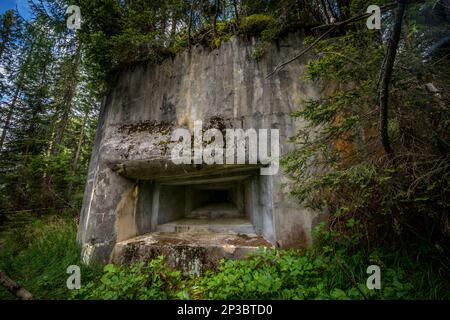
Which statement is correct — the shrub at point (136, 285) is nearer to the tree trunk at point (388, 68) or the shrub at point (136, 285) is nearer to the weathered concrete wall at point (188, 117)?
the weathered concrete wall at point (188, 117)

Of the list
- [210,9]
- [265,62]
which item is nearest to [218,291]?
[265,62]

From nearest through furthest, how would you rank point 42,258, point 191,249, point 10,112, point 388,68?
1. point 388,68
2. point 191,249
3. point 42,258
4. point 10,112

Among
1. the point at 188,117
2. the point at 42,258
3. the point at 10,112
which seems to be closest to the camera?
the point at 188,117

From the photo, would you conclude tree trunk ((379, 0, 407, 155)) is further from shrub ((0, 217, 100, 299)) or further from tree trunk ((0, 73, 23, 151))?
tree trunk ((0, 73, 23, 151))

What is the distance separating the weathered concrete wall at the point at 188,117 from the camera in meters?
3.13

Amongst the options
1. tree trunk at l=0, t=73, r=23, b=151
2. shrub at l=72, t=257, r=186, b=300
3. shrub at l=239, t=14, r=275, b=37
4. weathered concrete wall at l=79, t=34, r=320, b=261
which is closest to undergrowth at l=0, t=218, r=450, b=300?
shrub at l=72, t=257, r=186, b=300

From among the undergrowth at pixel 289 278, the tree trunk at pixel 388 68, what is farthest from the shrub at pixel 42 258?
the tree trunk at pixel 388 68

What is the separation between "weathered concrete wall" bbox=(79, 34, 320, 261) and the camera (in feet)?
10.3

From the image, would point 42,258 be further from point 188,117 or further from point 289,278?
point 289,278

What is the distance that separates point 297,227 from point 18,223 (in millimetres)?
6623

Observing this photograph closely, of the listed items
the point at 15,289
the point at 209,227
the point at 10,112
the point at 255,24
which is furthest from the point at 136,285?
the point at 10,112

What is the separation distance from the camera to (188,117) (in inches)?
136
